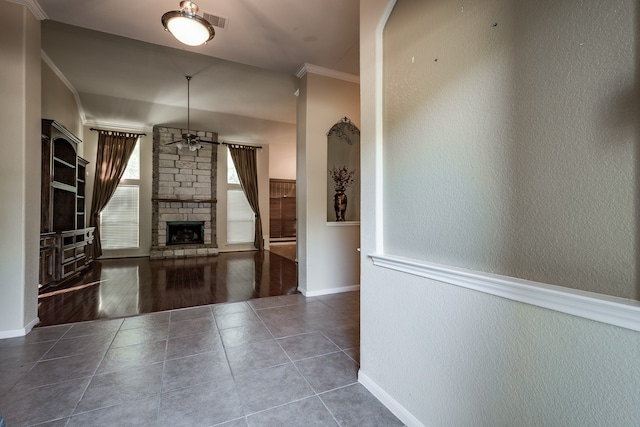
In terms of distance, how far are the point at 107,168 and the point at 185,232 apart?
7.74 ft

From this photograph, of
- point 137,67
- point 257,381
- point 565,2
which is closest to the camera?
point 565,2

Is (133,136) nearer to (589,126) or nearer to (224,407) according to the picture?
(224,407)

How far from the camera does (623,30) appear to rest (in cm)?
76

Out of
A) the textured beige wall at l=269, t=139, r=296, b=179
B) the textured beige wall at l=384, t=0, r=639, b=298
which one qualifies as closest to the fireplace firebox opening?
the textured beige wall at l=269, t=139, r=296, b=179

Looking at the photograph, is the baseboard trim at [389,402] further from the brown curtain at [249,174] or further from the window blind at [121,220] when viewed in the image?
the window blind at [121,220]

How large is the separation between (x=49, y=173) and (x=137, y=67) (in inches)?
79.7

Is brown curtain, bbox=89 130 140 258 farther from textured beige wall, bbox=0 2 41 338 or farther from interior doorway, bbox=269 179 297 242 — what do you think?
interior doorway, bbox=269 179 297 242

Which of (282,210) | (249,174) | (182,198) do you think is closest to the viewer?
(182,198)

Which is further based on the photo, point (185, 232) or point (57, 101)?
point (185, 232)

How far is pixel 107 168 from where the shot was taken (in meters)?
6.71

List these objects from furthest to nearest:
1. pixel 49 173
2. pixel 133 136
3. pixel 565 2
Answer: pixel 133 136
pixel 49 173
pixel 565 2

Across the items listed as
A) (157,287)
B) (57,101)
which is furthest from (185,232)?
(57,101)

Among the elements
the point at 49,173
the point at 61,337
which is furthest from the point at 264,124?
the point at 61,337

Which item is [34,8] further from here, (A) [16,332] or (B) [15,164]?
(A) [16,332]
